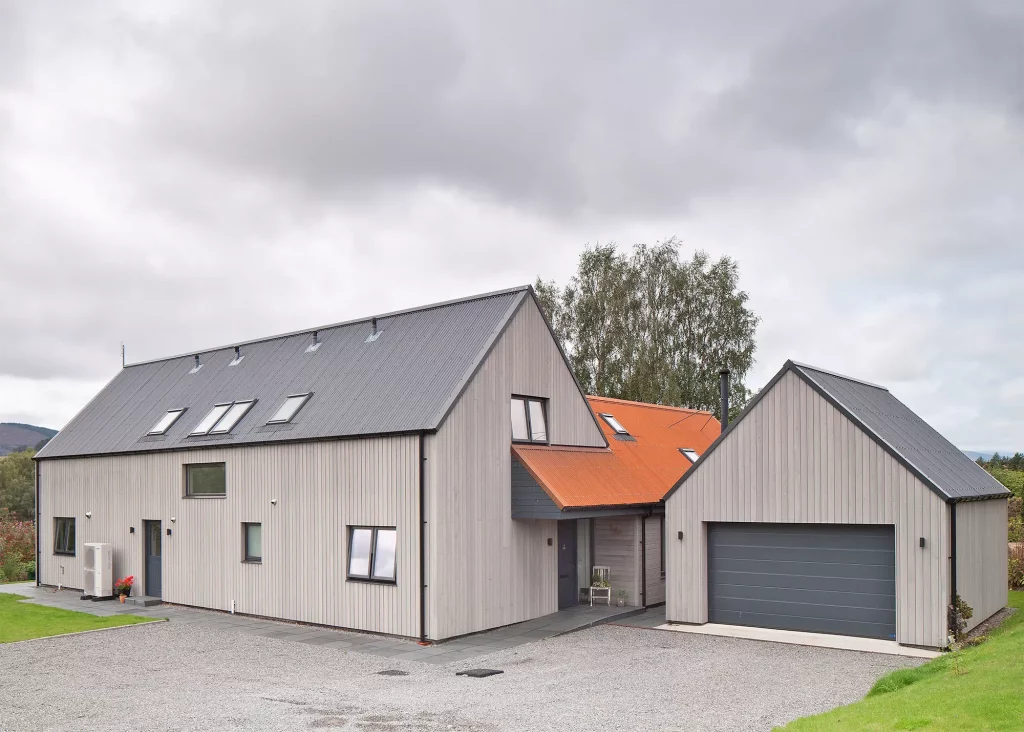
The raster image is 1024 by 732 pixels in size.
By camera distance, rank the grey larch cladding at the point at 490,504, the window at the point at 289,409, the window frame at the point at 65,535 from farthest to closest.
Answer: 1. the window frame at the point at 65,535
2. the window at the point at 289,409
3. the grey larch cladding at the point at 490,504

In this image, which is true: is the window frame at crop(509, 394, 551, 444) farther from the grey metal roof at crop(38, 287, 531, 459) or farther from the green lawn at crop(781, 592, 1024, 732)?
the green lawn at crop(781, 592, 1024, 732)

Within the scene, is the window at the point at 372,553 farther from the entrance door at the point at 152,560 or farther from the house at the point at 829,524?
the entrance door at the point at 152,560

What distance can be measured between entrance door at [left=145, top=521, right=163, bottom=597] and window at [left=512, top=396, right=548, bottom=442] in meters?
10.2

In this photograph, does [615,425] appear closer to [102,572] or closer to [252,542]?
[252,542]

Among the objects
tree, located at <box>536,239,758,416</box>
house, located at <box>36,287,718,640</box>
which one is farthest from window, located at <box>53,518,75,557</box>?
tree, located at <box>536,239,758,416</box>

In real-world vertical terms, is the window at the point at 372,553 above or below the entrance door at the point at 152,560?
Answer: above

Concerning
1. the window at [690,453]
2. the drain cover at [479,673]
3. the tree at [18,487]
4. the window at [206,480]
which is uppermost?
the window at [690,453]

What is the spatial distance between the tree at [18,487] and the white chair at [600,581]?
39222 millimetres

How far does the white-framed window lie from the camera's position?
74.3ft

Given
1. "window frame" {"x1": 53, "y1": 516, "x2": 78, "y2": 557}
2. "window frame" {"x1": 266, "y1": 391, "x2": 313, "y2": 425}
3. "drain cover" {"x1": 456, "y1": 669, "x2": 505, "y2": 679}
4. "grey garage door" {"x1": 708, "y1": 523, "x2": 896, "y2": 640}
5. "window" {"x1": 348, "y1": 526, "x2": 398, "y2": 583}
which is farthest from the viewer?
"window frame" {"x1": 53, "y1": 516, "x2": 78, "y2": 557}

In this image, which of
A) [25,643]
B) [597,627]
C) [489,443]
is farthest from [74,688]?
[597,627]

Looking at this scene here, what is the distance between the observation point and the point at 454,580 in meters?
16.0

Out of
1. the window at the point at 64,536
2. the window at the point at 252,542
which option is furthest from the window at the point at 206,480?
the window at the point at 64,536

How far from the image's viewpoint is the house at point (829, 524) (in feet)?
48.3
